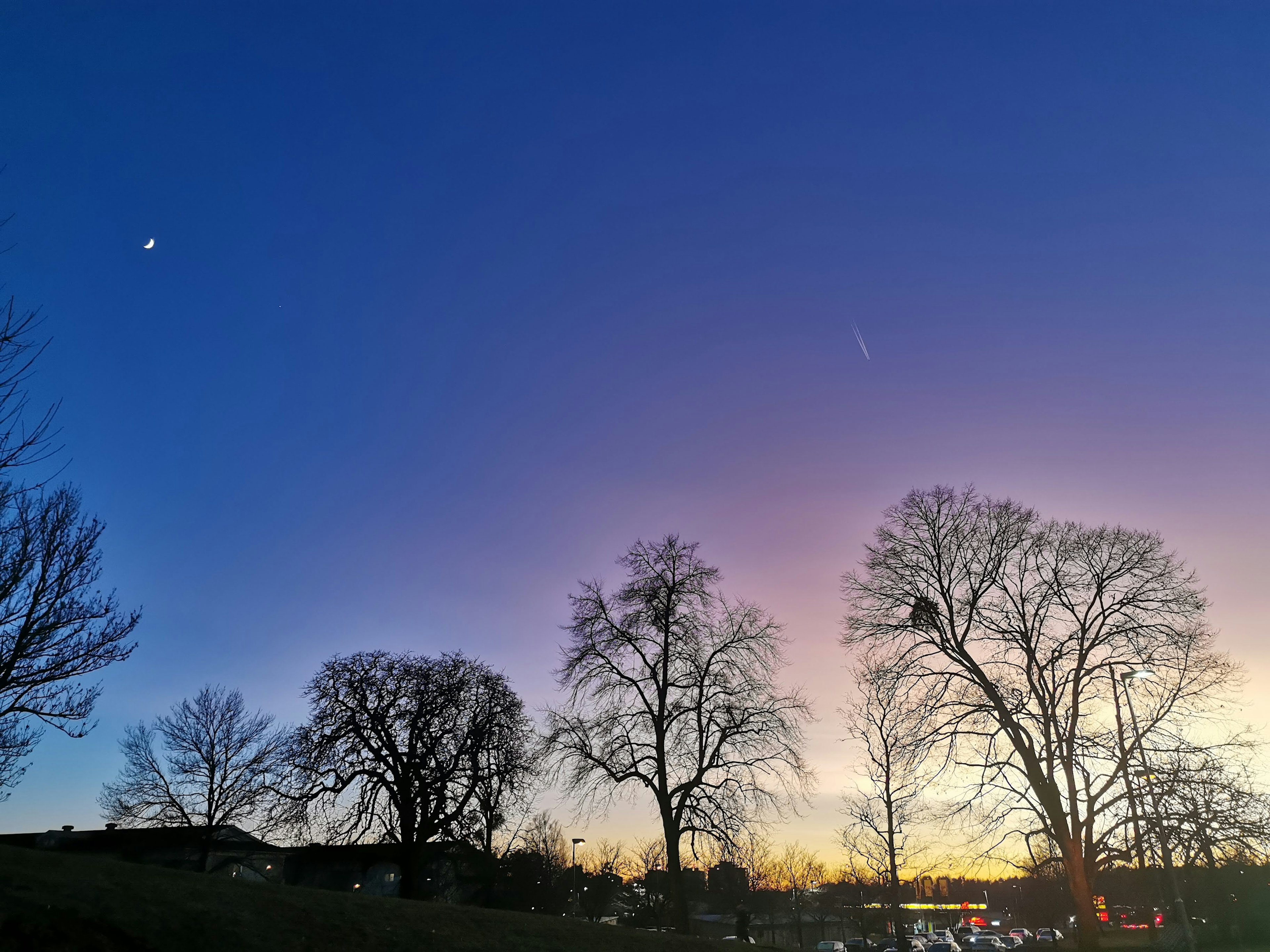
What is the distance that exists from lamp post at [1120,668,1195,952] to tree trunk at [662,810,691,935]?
14.3 meters

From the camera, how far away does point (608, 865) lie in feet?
261

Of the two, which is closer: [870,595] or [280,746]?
[870,595]

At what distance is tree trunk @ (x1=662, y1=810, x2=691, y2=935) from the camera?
26.1 meters

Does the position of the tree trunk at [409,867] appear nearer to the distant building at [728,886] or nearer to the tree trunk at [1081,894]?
the tree trunk at [1081,894]

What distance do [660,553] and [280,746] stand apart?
3358 centimetres

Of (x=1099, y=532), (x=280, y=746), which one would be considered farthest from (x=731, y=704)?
(x=280, y=746)

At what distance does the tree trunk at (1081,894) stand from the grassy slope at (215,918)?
12.5 meters

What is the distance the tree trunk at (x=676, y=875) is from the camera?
85.7 feet

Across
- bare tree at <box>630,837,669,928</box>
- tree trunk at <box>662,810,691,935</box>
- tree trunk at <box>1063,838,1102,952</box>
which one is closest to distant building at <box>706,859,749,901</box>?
bare tree at <box>630,837,669,928</box>

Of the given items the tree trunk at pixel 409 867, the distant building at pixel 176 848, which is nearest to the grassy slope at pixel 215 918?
the tree trunk at pixel 409 867

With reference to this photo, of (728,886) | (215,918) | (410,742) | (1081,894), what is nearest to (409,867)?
(410,742)

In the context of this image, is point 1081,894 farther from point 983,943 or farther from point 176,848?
point 176,848

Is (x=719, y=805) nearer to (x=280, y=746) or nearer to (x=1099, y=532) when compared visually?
(x=1099, y=532)

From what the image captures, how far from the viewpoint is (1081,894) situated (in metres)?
22.5
